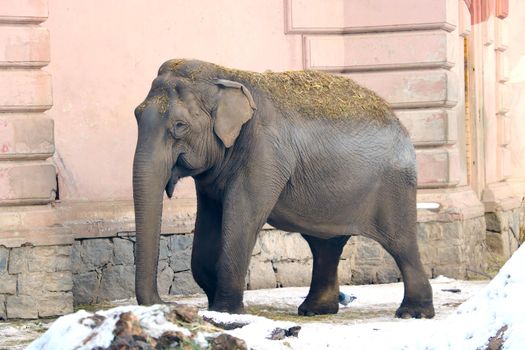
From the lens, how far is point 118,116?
12.3m

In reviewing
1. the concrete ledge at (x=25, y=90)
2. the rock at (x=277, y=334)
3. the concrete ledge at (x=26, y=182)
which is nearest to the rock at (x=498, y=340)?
the rock at (x=277, y=334)

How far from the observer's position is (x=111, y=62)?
40.2 feet

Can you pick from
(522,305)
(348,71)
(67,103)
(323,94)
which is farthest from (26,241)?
(522,305)

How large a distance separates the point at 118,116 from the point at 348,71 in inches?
95.7

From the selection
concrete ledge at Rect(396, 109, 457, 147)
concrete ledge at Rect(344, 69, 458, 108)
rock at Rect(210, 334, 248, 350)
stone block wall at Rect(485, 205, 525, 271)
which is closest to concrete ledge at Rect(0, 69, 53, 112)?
concrete ledge at Rect(344, 69, 458, 108)

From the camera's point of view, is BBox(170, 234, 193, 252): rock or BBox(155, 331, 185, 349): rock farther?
BBox(170, 234, 193, 252): rock

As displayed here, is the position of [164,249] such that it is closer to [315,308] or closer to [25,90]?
[315,308]

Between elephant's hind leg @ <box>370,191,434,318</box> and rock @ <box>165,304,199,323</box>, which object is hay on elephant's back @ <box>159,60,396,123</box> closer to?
elephant's hind leg @ <box>370,191,434,318</box>

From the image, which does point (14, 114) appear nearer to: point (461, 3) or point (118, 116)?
point (118, 116)

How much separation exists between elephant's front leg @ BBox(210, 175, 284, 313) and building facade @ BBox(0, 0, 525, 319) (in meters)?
1.66

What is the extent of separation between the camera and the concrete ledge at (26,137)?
10773 millimetres

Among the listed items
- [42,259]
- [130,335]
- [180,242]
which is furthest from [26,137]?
[130,335]

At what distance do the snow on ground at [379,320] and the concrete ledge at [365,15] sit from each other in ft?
8.06

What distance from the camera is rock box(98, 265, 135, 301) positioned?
11836 mm
